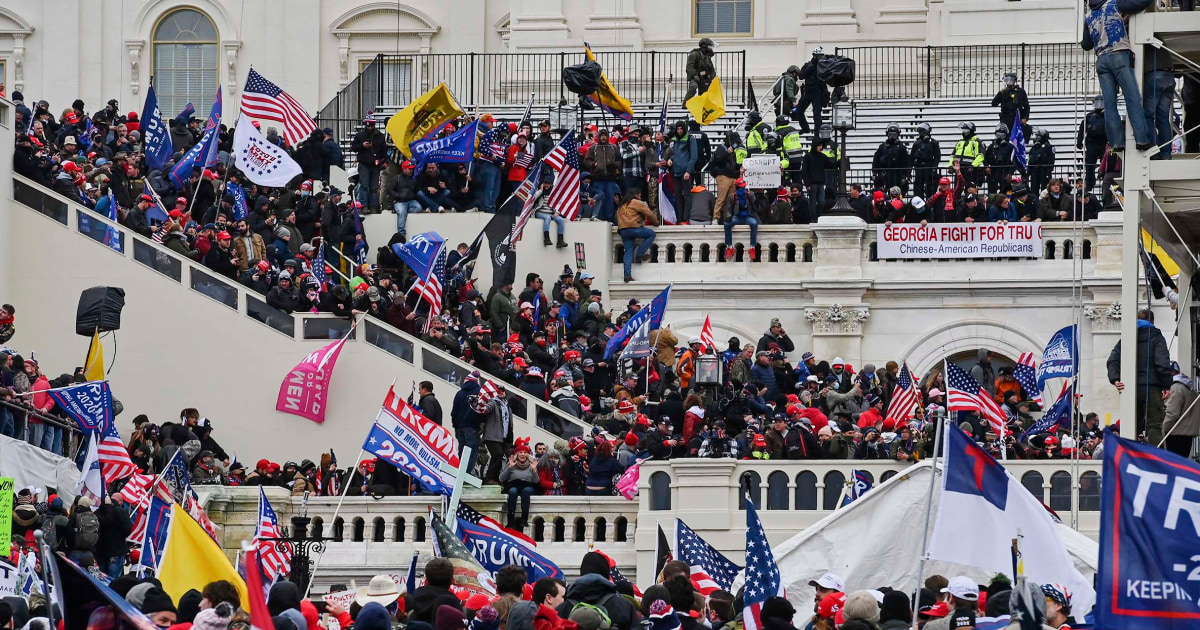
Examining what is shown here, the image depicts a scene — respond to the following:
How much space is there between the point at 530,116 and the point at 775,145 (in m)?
7.31

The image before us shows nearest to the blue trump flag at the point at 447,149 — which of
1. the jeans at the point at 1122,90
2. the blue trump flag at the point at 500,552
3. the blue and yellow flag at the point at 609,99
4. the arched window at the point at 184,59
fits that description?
the blue and yellow flag at the point at 609,99

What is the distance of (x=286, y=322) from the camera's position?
37969 millimetres

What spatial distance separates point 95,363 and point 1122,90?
16001 mm

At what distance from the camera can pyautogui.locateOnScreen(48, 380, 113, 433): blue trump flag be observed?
98.8ft

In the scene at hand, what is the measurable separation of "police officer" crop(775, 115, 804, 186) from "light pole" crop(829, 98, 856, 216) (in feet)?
2.15

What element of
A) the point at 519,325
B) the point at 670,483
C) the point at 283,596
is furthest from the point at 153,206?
the point at 283,596

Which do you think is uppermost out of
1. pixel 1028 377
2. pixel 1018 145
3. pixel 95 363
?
pixel 1018 145

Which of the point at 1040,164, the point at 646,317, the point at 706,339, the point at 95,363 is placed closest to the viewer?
the point at 95,363

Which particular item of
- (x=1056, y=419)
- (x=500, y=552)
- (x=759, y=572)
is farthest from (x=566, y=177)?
(x=759, y=572)

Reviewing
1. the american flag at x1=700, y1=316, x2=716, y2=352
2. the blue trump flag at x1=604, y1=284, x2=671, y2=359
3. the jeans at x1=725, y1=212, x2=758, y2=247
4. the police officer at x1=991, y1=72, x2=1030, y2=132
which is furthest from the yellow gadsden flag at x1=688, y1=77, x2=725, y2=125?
the blue trump flag at x1=604, y1=284, x2=671, y2=359

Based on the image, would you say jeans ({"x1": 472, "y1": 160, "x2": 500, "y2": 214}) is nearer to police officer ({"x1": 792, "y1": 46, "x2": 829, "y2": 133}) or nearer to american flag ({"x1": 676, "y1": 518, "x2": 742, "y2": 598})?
police officer ({"x1": 792, "y1": 46, "x2": 829, "y2": 133})

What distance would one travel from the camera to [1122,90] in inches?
886

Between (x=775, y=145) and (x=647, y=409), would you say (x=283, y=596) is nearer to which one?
(x=647, y=409)

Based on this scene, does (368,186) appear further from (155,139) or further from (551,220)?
(155,139)
